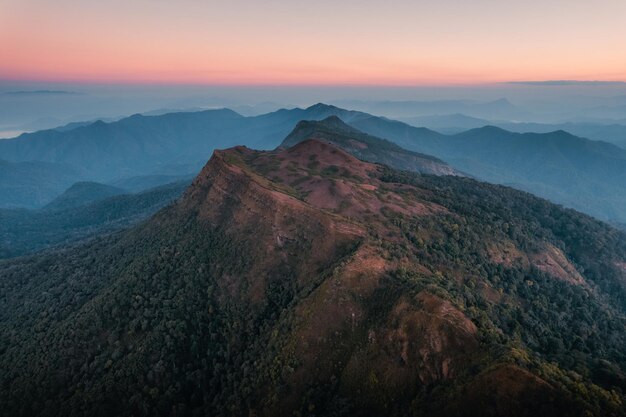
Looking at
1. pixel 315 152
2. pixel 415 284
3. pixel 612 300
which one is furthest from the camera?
pixel 315 152

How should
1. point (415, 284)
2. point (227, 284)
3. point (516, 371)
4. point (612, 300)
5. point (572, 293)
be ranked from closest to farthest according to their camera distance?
1. point (516, 371)
2. point (415, 284)
3. point (227, 284)
4. point (572, 293)
5. point (612, 300)

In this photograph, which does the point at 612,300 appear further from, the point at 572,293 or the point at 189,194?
the point at 189,194

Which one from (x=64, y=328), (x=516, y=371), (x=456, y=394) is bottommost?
(x=64, y=328)

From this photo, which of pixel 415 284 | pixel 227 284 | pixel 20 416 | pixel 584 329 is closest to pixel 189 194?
pixel 227 284

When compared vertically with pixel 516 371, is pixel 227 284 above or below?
below

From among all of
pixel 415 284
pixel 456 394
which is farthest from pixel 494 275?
pixel 456 394

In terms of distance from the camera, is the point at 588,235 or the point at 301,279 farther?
the point at 588,235
